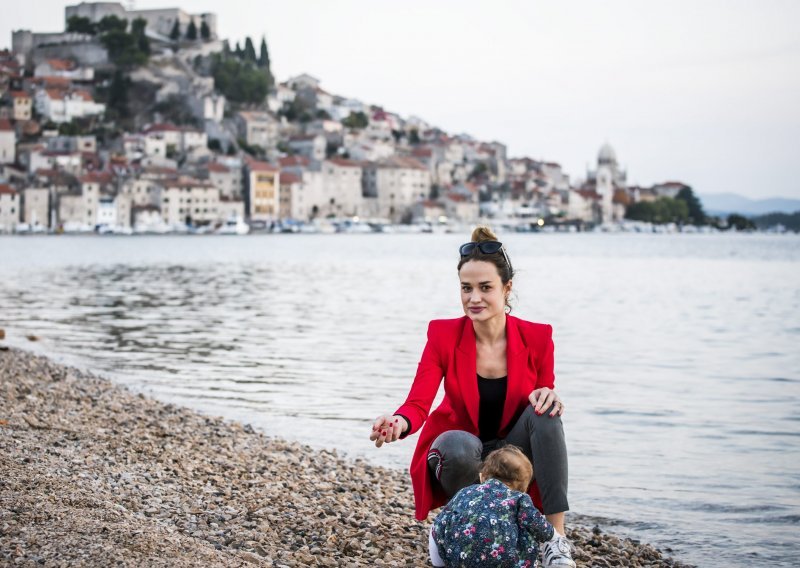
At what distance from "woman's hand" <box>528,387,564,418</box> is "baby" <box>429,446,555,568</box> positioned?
22 cm

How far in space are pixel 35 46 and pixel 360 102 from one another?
150 feet

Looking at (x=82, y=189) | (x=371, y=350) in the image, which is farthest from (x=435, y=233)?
(x=371, y=350)

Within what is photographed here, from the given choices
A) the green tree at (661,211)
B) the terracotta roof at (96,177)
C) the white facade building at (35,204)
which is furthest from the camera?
the green tree at (661,211)

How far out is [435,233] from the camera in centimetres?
13838

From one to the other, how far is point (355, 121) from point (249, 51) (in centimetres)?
1688

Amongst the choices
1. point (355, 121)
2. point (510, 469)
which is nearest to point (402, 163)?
point (355, 121)

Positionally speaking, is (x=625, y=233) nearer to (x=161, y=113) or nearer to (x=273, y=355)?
(x=161, y=113)

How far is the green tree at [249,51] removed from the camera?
5684 inches

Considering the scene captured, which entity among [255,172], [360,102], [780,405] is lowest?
[780,405]

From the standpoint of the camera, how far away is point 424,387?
4637 millimetres

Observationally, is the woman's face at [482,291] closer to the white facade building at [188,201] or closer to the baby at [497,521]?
the baby at [497,521]

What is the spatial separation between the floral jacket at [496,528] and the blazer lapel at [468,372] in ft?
1.59

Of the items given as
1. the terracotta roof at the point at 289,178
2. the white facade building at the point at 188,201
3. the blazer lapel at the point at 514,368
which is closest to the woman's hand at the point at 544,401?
the blazer lapel at the point at 514,368

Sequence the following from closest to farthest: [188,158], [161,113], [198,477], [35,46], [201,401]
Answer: [198,477], [201,401], [188,158], [161,113], [35,46]
